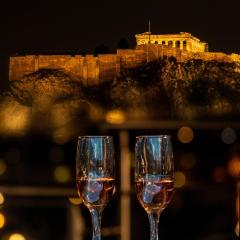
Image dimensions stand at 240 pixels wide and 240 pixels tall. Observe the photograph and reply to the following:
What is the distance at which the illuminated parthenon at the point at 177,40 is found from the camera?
29.6 m

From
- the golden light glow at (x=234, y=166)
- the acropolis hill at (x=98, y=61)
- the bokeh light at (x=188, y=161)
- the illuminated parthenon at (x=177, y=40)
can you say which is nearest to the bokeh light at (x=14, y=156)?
the bokeh light at (x=188, y=161)

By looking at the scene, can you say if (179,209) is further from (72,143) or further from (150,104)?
(150,104)

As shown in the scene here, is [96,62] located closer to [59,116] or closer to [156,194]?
[59,116]

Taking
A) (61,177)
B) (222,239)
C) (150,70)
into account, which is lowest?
(222,239)

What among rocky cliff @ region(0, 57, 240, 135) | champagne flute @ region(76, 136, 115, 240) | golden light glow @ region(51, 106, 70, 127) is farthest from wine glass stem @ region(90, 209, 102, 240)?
rocky cliff @ region(0, 57, 240, 135)

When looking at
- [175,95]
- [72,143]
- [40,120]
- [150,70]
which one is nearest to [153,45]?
[150,70]

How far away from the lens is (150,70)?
2470 cm

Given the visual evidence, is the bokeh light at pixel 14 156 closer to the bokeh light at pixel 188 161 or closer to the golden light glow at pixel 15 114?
the bokeh light at pixel 188 161

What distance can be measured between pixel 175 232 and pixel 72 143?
0.36 meters

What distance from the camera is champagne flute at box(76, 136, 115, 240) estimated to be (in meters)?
0.78

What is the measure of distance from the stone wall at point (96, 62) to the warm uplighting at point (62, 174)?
2373cm

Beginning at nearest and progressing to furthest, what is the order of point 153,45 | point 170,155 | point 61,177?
point 170,155 → point 61,177 → point 153,45

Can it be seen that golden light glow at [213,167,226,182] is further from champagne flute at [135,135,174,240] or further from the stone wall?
the stone wall

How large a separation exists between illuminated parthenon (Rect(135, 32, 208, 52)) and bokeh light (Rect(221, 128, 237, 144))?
27.8m
